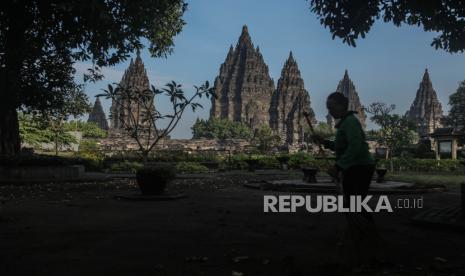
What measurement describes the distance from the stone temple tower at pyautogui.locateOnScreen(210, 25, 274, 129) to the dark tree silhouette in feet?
294

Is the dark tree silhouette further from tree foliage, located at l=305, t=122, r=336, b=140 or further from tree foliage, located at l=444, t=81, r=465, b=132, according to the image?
tree foliage, located at l=444, t=81, r=465, b=132

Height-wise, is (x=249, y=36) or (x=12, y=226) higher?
(x=249, y=36)

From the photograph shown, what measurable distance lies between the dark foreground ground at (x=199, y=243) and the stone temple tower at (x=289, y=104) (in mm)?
85953

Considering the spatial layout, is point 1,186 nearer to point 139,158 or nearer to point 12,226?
point 12,226

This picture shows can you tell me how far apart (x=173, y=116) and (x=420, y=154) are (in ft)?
138

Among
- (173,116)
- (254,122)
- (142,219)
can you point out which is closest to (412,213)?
(142,219)

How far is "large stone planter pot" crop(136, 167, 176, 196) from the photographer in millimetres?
10953

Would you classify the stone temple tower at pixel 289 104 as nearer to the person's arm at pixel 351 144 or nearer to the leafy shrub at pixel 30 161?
the leafy shrub at pixel 30 161

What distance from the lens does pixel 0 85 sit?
16.1 m

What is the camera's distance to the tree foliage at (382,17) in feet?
37.1

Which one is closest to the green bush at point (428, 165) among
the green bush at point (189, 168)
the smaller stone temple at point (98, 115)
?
the green bush at point (189, 168)

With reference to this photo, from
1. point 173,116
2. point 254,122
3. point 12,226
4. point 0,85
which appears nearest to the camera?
point 12,226

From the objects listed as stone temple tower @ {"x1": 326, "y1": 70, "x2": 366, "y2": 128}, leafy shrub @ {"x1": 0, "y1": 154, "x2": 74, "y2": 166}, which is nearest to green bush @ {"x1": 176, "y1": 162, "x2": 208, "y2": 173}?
leafy shrub @ {"x1": 0, "y1": 154, "x2": 74, "y2": 166}

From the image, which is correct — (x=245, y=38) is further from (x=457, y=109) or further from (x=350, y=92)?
(x=457, y=109)
